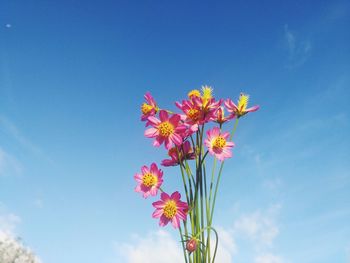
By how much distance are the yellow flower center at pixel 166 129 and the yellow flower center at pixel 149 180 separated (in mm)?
265

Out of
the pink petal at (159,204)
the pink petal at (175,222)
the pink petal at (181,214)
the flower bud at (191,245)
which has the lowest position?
the flower bud at (191,245)

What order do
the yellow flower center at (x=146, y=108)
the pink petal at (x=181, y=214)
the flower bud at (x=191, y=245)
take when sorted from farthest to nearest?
the yellow flower center at (x=146, y=108)
the pink petal at (x=181, y=214)
the flower bud at (x=191, y=245)

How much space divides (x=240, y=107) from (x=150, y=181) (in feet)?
2.45

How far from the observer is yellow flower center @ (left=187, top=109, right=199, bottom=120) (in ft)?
8.60

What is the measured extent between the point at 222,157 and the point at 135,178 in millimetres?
557

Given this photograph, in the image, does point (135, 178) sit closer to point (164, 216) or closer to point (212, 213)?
point (164, 216)

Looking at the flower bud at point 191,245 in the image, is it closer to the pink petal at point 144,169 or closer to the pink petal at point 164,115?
the pink petal at point 144,169

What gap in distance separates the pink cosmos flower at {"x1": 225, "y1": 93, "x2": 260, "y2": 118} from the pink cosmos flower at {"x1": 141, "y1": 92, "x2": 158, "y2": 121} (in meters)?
0.46

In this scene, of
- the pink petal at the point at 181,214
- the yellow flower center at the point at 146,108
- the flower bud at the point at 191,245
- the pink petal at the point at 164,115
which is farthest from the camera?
the yellow flower center at the point at 146,108

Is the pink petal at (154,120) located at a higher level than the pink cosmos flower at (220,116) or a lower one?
lower

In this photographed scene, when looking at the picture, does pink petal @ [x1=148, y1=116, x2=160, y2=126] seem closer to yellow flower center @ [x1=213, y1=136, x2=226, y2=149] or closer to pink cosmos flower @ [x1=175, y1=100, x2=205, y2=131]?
pink cosmos flower @ [x1=175, y1=100, x2=205, y2=131]

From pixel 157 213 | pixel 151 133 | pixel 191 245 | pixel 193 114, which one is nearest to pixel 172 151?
pixel 151 133

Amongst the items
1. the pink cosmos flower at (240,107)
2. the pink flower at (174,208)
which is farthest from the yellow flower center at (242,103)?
the pink flower at (174,208)

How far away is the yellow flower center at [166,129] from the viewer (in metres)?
2.66
